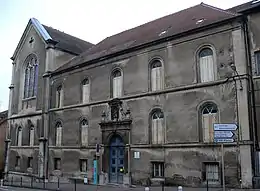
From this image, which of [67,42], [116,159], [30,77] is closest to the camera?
[116,159]

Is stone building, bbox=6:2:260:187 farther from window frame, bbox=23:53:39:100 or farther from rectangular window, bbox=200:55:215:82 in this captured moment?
window frame, bbox=23:53:39:100

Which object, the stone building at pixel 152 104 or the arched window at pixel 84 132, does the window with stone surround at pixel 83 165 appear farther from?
the arched window at pixel 84 132

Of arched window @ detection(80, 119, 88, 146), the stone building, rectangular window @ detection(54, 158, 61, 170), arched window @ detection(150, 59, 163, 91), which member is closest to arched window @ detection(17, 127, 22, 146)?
the stone building


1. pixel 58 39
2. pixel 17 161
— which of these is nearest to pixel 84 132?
pixel 17 161

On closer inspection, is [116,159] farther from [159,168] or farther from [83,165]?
[159,168]

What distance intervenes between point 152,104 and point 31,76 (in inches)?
637

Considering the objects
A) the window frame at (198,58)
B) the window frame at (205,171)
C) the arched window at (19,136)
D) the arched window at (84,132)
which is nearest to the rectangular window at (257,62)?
the window frame at (198,58)

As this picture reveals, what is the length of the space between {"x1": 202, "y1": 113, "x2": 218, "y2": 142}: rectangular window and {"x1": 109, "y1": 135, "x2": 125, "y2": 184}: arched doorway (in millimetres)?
6258

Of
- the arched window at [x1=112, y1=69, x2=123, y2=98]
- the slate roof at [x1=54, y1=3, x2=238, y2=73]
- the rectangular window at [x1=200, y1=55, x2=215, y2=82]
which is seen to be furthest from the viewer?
the arched window at [x1=112, y1=69, x2=123, y2=98]

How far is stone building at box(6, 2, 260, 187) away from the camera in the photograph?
55.7ft

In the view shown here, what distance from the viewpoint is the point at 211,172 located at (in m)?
17.1

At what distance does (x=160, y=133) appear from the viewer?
19.9m

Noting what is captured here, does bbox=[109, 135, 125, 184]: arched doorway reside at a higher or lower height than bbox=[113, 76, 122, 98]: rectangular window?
lower

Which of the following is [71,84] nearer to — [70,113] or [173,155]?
[70,113]
